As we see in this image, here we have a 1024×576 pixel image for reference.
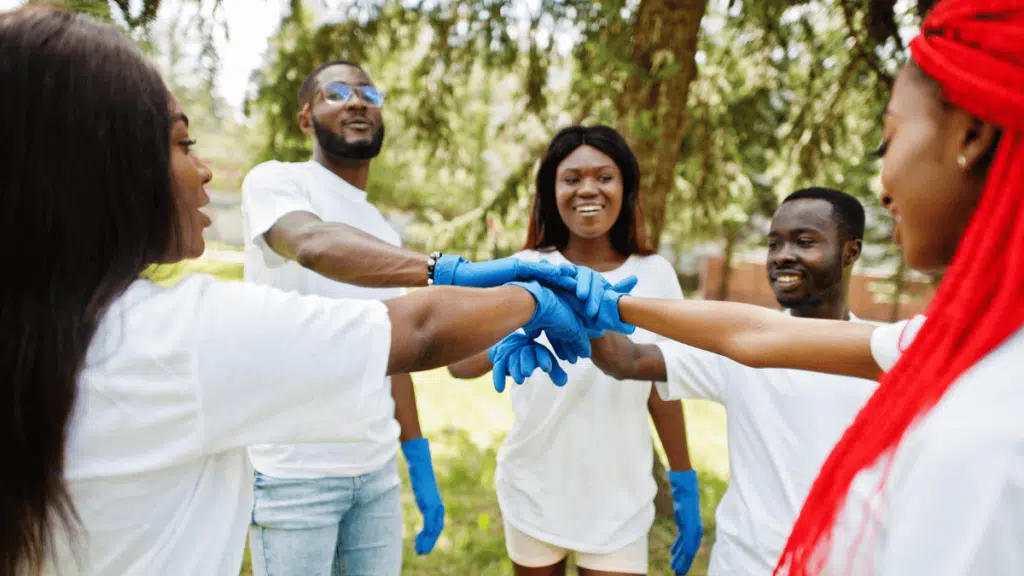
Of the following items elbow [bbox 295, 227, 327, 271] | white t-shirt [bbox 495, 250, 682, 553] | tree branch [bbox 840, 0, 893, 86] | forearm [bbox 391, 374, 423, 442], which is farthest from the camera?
tree branch [bbox 840, 0, 893, 86]

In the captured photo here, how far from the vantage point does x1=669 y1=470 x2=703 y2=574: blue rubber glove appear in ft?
8.48

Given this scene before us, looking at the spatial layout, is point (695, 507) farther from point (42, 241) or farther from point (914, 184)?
point (42, 241)

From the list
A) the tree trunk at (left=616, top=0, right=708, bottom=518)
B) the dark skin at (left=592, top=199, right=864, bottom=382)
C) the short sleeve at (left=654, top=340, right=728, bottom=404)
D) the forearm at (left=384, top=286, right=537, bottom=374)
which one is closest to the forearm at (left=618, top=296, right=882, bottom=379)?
the dark skin at (left=592, top=199, right=864, bottom=382)

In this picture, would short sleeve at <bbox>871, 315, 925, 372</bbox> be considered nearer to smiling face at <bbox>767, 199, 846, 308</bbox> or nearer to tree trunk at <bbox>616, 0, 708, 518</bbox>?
smiling face at <bbox>767, 199, 846, 308</bbox>

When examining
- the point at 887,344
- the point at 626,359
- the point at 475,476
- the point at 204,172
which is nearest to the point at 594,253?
the point at 626,359

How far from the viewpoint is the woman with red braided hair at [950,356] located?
0.62 metres

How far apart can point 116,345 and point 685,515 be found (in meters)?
2.26

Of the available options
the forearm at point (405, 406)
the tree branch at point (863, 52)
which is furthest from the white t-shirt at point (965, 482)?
the tree branch at point (863, 52)

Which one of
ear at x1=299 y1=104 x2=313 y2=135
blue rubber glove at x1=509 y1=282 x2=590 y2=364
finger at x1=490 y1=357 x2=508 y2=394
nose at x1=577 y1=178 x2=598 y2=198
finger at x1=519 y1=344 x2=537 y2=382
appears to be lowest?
finger at x1=490 y1=357 x2=508 y2=394

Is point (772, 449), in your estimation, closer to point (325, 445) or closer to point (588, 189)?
point (588, 189)

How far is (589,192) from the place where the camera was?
2.48 meters

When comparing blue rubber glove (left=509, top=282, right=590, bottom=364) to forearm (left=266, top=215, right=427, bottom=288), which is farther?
forearm (left=266, top=215, right=427, bottom=288)

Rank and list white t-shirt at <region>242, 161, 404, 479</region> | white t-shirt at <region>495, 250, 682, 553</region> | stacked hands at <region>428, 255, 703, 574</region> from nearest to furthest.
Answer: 1. stacked hands at <region>428, 255, 703, 574</region>
2. white t-shirt at <region>242, 161, 404, 479</region>
3. white t-shirt at <region>495, 250, 682, 553</region>

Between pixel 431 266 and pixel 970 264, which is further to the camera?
pixel 431 266
